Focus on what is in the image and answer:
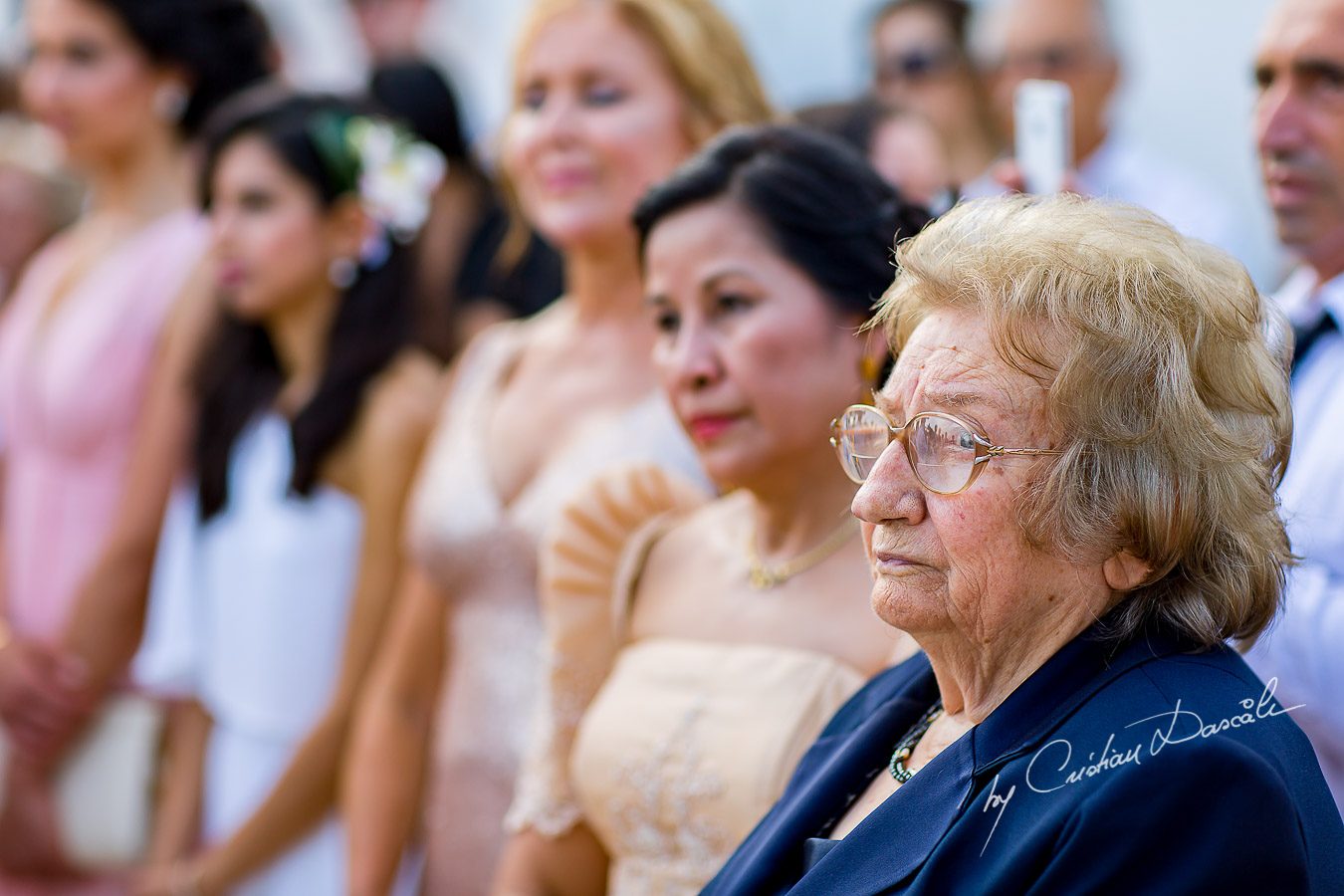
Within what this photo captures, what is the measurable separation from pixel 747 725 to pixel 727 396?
0.54 meters

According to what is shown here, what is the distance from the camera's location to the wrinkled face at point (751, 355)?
2371 millimetres

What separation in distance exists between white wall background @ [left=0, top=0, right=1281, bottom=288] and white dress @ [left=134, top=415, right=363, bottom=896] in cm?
149

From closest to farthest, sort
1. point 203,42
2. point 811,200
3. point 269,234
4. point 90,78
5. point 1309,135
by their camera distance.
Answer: point 811,200, point 1309,135, point 269,234, point 90,78, point 203,42

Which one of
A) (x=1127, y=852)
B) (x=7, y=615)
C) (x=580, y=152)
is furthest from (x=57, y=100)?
→ (x=1127, y=852)

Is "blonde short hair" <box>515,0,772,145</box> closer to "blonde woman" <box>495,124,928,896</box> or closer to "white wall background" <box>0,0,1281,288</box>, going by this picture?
"blonde woman" <box>495,124,928,896</box>

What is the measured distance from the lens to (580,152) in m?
3.34

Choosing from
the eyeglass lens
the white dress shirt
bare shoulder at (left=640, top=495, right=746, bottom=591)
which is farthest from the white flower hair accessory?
the eyeglass lens

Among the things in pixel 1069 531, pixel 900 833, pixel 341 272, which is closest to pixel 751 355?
pixel 1069 531

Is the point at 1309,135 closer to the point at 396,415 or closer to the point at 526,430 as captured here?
the point at 526,430

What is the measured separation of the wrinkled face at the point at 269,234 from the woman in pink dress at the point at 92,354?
38cm

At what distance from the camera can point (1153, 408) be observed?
157cm

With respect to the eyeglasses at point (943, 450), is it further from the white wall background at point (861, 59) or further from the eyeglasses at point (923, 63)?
the eyeglasses at point (923, 63)

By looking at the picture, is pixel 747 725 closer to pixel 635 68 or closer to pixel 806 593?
pixel 806 593

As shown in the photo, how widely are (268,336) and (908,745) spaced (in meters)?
2.68
